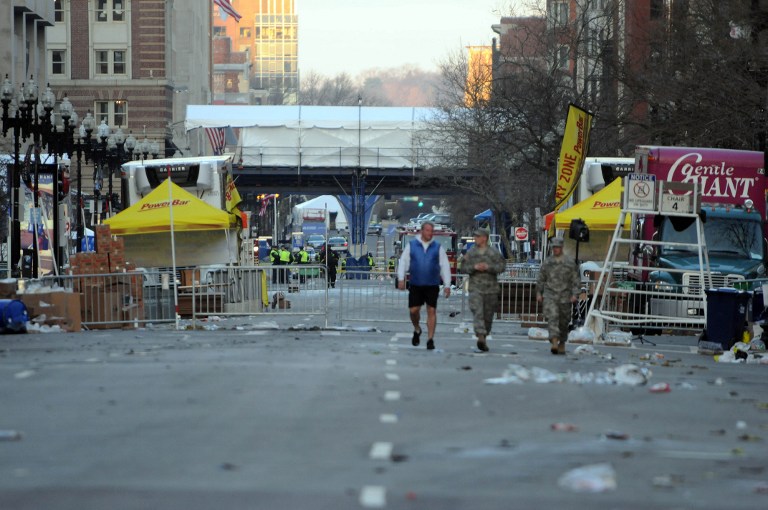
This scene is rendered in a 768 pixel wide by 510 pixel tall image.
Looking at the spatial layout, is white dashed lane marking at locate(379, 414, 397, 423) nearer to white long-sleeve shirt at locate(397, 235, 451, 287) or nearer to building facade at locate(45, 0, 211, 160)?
white long-sleeve shirt at locate(397, 235, 451, 287)

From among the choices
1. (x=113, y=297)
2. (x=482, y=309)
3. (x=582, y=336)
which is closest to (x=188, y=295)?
(x=113, y=297)

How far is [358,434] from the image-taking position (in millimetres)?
10500

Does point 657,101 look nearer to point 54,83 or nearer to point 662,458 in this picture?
point 662,458

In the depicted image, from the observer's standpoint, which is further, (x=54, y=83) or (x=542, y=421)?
(x=54, y=83)

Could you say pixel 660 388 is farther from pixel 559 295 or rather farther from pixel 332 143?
pixel 332 143

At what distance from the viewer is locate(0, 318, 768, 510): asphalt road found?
27.4 ft

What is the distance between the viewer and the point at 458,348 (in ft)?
67.5

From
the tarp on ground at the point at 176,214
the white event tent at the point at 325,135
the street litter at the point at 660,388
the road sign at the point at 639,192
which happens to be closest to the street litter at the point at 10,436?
the street litter at the point at 660,388

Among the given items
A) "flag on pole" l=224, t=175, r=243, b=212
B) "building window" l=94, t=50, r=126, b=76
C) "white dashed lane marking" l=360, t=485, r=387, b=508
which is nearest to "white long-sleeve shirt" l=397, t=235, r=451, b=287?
"white dashed lane marking" l=360, t=485, r=387, b=508

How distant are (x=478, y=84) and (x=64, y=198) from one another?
1011 inches

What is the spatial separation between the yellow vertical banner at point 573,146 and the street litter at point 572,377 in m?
15.1

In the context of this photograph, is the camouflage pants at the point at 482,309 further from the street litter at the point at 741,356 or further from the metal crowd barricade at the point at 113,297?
the metal crowd barricade at the point at 113,297

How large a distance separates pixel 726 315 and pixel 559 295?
416 cm

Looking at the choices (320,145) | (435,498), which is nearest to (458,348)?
(435,498)
